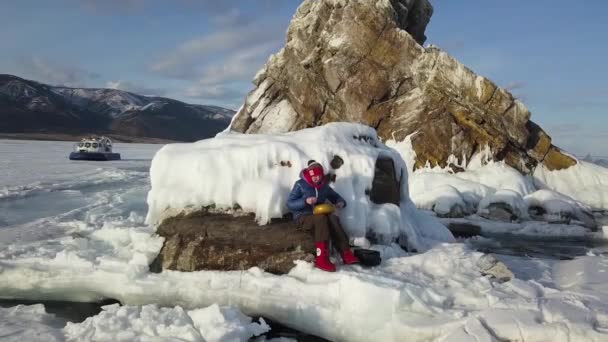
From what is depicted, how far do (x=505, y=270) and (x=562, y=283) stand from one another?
1086mm

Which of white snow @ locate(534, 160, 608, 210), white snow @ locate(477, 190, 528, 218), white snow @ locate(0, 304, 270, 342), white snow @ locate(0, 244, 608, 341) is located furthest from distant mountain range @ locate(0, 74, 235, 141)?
white snow @ locate(0, 304, 270, 342)

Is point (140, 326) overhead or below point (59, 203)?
overhead

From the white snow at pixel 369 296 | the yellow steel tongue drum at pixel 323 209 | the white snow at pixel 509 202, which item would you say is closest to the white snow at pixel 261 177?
the yellow steel tongue drum at pixel 323 209

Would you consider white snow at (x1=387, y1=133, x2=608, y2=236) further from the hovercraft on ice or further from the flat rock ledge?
the hovercraft on ice

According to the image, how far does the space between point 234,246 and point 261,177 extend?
1.31 m

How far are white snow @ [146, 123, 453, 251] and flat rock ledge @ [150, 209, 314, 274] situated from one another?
29 cm

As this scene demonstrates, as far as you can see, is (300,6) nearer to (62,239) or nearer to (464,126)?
(464,126)

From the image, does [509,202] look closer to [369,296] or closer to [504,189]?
[504,189]

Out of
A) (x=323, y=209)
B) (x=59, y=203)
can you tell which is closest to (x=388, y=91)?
(x=59, y=203)

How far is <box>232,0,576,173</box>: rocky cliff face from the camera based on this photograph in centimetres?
2292

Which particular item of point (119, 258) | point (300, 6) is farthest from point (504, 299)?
point (300, 6)

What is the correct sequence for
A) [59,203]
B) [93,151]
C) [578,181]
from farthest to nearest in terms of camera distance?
[93,151] → [578,181] → [59,203]

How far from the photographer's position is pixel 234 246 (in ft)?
23.5

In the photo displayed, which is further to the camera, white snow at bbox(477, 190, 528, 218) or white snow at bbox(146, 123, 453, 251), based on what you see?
white snow at bbox(477, 190, 528, 218)
